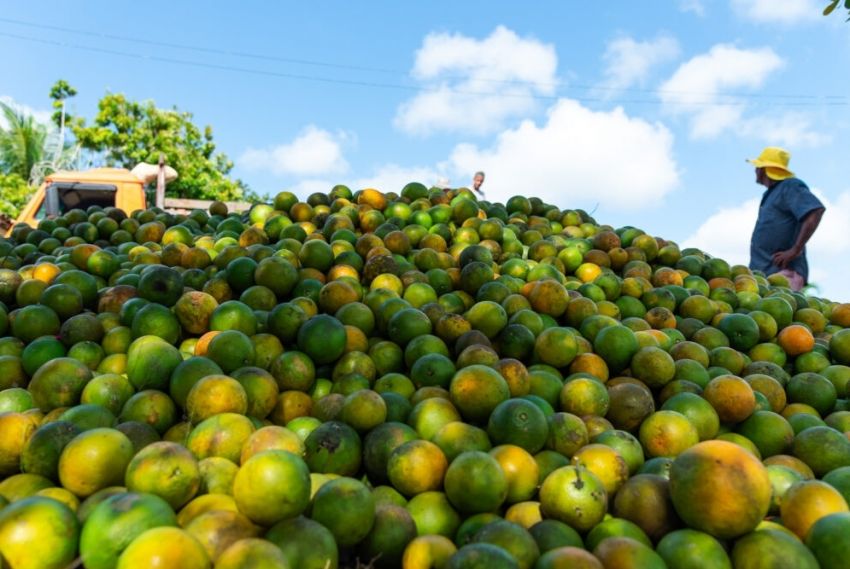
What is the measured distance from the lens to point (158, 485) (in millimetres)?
2064

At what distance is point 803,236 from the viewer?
7.65 meters

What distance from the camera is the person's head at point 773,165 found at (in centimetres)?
818

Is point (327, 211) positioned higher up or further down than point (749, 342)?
higher up

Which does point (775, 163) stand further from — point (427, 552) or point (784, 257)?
point (427, 552)

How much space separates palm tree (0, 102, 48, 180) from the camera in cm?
2677

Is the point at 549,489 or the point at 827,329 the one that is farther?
the point at 827,329

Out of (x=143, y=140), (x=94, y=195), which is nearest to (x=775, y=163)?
(x=94, y=195)

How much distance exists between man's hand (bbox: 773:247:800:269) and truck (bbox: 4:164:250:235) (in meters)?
10.9

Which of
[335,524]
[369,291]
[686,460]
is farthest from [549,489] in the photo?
[369,291]

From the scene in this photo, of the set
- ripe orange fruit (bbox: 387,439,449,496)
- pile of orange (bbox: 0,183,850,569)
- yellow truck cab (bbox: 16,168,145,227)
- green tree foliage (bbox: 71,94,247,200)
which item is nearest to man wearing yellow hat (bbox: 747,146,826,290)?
pile of orange (bbox: 0,183,850,569)

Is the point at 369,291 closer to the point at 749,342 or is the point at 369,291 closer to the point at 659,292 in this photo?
the point at 659,292

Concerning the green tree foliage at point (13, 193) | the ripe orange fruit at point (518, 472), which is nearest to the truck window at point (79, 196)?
the green tree foliage at point (13, 193)

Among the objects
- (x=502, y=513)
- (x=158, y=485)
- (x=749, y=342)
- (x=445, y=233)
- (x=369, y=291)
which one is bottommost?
(x=502, y=513)

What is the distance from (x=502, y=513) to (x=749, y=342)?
2776 millimetres
